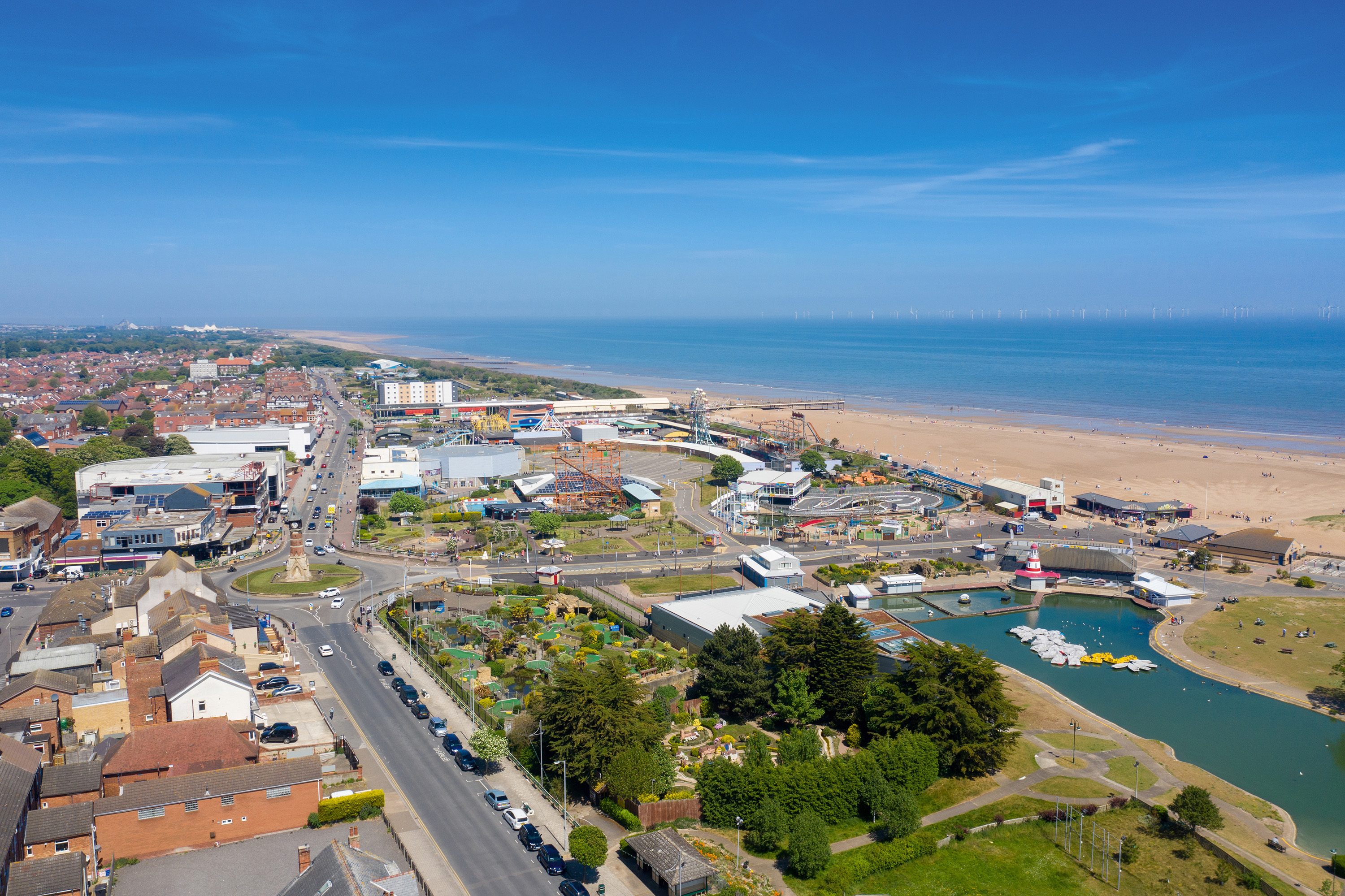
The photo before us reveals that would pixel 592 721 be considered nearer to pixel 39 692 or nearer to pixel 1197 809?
pixel 1197 809

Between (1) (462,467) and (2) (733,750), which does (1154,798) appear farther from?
(1) (462,467)

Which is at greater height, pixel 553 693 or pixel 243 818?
pixel 553 693

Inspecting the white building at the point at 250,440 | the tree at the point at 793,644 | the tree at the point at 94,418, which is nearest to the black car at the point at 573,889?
the tree at the point at 793,644

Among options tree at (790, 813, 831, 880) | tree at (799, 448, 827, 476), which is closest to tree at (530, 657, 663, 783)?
tree at (790, 813, 831, 880)

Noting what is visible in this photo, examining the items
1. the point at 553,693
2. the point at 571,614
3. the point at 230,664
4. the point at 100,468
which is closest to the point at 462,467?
the point at 100,468

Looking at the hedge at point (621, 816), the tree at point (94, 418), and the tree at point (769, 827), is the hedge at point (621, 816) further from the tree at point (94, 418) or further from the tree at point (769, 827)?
the tree at point (94, 418)

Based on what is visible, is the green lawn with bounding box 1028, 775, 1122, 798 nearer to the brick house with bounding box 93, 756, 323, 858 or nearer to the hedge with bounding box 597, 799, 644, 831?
the hedge with bounding box 597, 799, 644, 831
